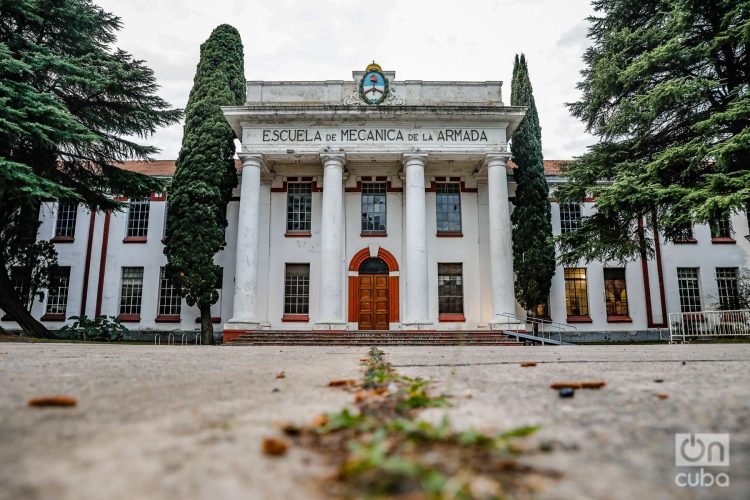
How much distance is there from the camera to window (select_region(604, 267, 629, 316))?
21391 mm

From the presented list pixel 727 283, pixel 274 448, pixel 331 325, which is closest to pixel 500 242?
pixel 331 325

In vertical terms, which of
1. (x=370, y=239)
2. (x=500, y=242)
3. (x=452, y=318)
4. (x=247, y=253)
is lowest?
(x=452, y=318)

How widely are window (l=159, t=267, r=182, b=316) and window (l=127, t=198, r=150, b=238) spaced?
254 cm

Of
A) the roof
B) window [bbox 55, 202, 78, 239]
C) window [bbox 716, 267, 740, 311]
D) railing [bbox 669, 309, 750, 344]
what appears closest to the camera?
railing [bbox 669, 309, 750, 344]

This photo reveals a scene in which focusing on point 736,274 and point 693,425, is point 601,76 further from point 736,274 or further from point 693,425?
point 693,425

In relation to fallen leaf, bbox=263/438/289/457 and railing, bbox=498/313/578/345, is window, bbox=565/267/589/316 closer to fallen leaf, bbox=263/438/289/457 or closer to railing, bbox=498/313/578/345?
railing, bbox=498/313/578/345

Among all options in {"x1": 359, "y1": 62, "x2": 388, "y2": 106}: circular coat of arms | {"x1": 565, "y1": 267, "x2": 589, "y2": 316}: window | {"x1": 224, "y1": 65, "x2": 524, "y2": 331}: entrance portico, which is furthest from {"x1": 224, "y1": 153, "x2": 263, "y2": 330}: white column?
{"x1": 565, "y1": 267, "x2": 589, "y2": 316}: window

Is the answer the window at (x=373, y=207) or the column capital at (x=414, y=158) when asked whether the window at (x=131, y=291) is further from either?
the column capital at (x=414, y=158)

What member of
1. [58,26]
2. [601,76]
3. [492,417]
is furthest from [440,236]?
[492,417]

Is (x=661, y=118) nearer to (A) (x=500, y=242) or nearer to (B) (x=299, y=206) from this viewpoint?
(A) (x=500, y=242)

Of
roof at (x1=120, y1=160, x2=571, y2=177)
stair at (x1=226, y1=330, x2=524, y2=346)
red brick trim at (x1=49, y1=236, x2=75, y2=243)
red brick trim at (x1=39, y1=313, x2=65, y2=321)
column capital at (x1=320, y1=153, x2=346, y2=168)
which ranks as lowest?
stair at (x1=226, y1=330, x2=524, y2=346)

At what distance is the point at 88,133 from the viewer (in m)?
15.0

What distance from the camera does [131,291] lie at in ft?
71.6

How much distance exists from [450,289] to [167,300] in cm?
1312
